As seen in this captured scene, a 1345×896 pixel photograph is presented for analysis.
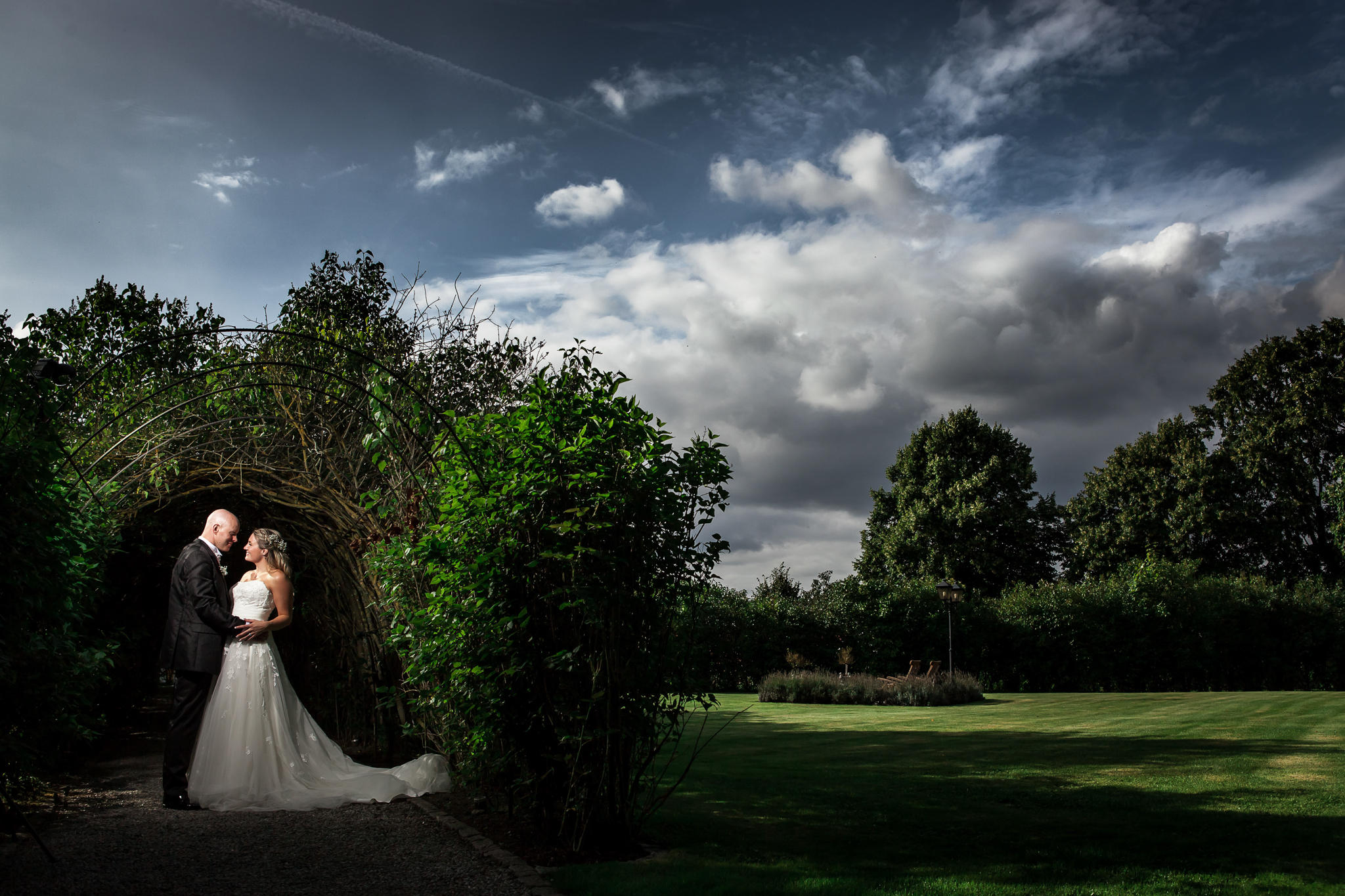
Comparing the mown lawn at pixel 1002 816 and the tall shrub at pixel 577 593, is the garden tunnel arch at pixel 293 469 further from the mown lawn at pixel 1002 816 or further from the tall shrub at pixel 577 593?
the mown lawn at pixel 1002 816

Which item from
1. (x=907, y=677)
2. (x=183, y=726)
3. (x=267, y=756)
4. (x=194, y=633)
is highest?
(x=194, y=633)

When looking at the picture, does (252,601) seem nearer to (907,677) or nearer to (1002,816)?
(1002,816)

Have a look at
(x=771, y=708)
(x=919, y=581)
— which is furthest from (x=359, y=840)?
(x=919, y=581)

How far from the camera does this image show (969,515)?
3262 centimetres

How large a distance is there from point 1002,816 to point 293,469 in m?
6.55

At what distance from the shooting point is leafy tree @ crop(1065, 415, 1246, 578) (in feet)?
102

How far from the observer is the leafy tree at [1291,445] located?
30609 millimetres

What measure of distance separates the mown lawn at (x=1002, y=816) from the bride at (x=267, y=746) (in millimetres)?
2212

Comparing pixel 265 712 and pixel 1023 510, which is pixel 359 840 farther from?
pixel 1023 510

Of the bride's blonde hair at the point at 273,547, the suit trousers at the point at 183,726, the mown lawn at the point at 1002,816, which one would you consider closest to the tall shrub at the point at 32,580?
the suit trousers at the point at 183,726

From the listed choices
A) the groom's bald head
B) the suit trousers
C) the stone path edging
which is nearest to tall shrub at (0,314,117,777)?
the suit trousers

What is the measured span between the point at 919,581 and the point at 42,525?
83.0 ft

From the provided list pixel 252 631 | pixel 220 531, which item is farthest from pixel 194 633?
pixel 220 531

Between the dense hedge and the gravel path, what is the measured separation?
693 inches
